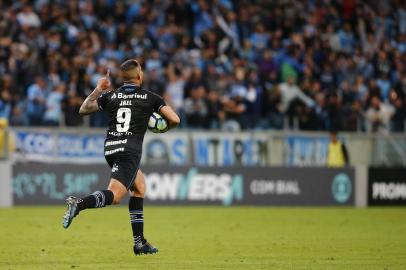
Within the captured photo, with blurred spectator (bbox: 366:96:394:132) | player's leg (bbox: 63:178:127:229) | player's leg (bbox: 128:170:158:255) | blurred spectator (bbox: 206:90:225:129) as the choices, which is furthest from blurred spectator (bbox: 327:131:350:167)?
player's leg (bbox: 63:178:127:229)

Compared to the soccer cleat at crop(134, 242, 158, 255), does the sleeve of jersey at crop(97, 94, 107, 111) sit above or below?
above

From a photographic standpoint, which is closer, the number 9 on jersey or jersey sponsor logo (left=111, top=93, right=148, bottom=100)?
the number 9 on jersey

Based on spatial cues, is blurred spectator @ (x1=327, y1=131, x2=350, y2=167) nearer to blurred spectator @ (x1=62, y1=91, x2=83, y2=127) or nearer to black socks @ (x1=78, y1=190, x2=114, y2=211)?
blurred spectator @ (x1=62, y1=91, x2=83, y2=127)

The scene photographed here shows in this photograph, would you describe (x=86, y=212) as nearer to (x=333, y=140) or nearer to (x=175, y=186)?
(x=175, y=186)

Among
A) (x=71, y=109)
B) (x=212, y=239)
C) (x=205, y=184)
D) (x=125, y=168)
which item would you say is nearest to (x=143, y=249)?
(x=125, y=168)

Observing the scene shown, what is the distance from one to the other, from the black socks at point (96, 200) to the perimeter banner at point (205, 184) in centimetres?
1249

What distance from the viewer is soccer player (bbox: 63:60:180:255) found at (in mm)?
10984

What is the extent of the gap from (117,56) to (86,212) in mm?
4869

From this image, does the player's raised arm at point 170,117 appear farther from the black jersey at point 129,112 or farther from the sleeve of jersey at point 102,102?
the sleeve of jersey at point 102,102

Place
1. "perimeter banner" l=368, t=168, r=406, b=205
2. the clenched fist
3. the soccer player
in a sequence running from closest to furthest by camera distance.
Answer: the soccer player, the clenched fist, "perimeter banner" l=368, t=168, r=406, b=205

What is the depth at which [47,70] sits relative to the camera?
77.6ft

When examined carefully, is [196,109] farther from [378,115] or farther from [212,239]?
[212,239]

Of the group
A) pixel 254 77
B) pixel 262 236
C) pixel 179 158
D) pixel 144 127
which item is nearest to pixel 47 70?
pixel 179 158

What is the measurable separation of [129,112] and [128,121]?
0.11 m
